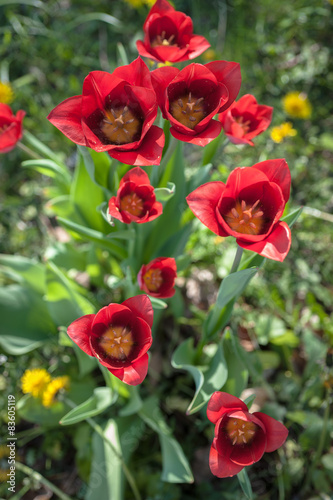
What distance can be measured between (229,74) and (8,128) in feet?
2.29

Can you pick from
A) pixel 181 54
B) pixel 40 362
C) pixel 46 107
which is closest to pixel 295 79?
pixel 46 107

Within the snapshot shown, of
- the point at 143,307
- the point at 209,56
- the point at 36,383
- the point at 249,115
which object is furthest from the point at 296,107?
→ the point at 36,383

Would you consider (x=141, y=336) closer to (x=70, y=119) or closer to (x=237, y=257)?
(x=237, y=257)

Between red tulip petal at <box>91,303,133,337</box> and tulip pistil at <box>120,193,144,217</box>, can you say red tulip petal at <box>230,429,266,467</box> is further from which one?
tulip pistil at <box>120,193,144,217</box>

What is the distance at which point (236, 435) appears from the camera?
988 mm

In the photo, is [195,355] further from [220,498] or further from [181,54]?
[181,54]

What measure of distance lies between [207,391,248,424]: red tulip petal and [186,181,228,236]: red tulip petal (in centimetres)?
38

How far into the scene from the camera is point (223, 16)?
2898 mm

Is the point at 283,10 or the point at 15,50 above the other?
the point at 283,10

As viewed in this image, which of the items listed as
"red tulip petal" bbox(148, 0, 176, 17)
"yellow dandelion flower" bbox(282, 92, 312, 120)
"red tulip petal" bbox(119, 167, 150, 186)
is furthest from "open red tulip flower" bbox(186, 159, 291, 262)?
"yellow dandelion flower" bbox(282, 92, 312, 120)

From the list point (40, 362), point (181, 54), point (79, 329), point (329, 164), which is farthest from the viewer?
point (329, 164)

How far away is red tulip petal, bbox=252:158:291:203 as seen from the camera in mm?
923

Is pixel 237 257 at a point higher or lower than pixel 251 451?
higher

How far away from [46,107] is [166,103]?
206 centimetres
